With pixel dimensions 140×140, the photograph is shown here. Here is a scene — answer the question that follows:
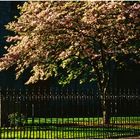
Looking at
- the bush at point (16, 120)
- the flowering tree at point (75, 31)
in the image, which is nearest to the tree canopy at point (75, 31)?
the flowering tree at point (75, 31)

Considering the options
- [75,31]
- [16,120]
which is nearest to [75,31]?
[75,31]

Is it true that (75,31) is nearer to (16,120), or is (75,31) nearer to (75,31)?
(75,31)

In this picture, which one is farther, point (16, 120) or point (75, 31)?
point (75, 31)

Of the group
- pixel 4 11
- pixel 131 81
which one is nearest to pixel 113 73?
pixel 131 81

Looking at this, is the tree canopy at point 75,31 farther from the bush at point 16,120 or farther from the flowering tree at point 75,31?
the bush at point 16,120

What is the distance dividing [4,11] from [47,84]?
19.6ft

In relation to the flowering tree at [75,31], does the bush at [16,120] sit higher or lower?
lower

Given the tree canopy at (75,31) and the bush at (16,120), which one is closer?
the bush at (16,120)

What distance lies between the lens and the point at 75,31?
22031mm

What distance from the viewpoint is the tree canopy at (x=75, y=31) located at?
69.9 feet

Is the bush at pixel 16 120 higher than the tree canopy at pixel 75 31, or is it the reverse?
the tree canopy at pixel 75 31

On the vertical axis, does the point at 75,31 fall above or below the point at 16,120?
above

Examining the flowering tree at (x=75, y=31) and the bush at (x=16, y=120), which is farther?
the flowering tree at (x=75, y=31)

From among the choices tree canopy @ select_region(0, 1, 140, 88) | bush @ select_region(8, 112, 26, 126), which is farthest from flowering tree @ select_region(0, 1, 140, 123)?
bush @ select_region(8, 112, 26, 126)
